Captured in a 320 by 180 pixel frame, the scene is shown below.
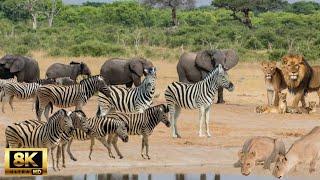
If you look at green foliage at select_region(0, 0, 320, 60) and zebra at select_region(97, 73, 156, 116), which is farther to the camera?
green foliage at select_region(0, 0, 320, 60)

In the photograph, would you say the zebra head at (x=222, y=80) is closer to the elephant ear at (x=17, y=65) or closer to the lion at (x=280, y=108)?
the lion at (x=280, y=108)

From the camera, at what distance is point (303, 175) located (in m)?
12.2

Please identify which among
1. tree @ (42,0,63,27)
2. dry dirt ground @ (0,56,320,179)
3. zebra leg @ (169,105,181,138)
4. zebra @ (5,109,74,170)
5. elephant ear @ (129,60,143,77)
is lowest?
dry dirt ground @ (0,56,320,179)

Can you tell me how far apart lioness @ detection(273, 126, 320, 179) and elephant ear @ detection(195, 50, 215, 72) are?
12341 millimetres

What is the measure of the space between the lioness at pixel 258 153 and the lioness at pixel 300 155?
0.73 ft

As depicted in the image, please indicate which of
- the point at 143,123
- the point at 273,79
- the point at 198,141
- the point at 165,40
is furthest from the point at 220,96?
the point at 165,40

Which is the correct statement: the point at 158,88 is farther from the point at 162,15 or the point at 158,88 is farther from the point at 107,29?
the point at 162,15

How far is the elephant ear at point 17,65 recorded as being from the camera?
25.0 metres

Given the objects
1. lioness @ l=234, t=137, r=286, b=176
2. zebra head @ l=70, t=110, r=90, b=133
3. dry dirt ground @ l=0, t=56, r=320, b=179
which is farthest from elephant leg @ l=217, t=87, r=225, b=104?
zebra head @ l=70, t=110, r=90, b=133

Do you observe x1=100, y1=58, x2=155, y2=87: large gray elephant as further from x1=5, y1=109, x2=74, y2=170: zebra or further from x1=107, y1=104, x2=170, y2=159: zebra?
x1=5, y1=109, x2=74, y2=170: zebra

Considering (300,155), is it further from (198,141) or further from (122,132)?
(198,141)

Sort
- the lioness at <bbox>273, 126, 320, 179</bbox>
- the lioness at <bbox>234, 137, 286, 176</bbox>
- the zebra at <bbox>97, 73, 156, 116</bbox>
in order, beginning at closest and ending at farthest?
the lioness at <bbox>273, 126, 320, 179</bbox>
the lioness at <bbox>234, 137, 286, 176</bbox>
the zebra at <bbox>97, 73, 156, 116</bbox>

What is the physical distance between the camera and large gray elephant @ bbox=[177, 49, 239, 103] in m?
23.9

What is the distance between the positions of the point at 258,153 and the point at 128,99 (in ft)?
15.2
